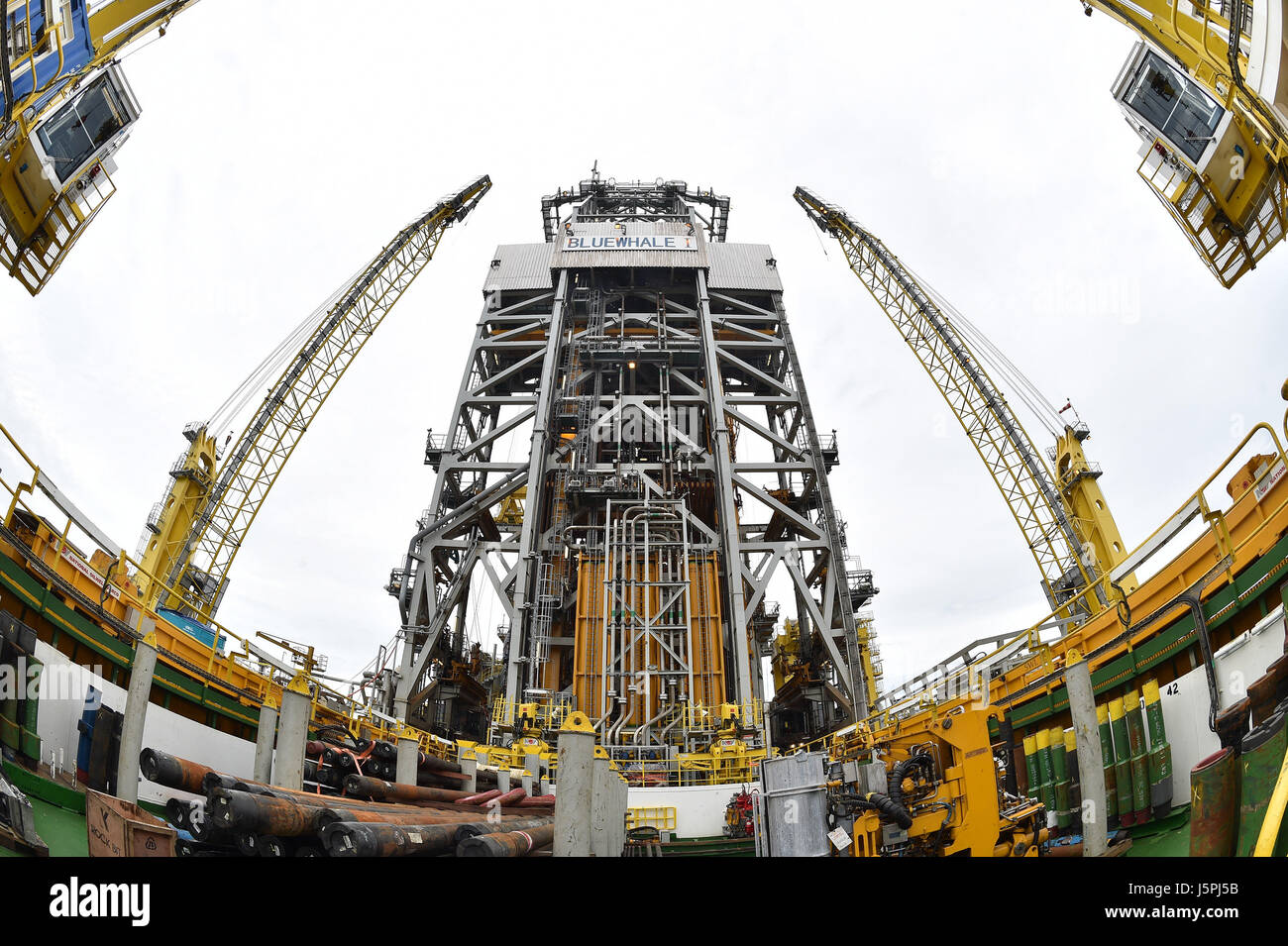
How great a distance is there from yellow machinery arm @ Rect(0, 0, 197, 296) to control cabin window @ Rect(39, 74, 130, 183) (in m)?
0.03

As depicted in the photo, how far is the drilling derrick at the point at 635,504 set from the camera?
26984 mm

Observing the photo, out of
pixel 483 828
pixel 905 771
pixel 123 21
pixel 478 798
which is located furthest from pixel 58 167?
pixel 905 771

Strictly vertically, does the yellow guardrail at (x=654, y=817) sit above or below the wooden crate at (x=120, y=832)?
below

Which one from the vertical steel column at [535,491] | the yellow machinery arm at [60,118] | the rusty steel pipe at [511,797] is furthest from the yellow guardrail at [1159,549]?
the yellow machinery arm at [60,118]

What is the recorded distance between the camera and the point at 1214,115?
75.8 ft

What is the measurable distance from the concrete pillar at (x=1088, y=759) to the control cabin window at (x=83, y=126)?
28.2 meters

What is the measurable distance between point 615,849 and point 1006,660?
9.07 m

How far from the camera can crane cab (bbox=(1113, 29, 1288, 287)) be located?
22125 mm

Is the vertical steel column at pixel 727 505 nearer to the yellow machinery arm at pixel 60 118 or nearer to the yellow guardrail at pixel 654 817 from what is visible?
the yellow guardrail at pixel 654 817

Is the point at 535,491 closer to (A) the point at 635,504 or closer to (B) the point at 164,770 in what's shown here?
(A) the point at 635,504

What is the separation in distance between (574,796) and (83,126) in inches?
1022

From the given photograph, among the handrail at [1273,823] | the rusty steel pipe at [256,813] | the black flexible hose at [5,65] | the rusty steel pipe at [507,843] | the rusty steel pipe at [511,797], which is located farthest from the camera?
the rusty steel pipe at [511,797]
